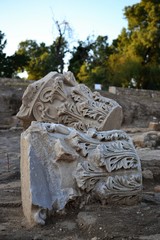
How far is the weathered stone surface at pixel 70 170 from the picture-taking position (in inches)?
107

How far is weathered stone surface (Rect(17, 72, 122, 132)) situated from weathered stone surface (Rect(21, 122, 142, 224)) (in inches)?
66.3

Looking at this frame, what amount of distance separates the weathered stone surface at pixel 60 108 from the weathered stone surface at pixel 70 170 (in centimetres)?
168

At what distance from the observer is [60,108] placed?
15.3 feet

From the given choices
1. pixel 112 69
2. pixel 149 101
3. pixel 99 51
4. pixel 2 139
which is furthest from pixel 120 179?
pixel 99 51

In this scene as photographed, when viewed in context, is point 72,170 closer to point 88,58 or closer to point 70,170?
point 70,170

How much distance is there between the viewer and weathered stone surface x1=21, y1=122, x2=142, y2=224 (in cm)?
271

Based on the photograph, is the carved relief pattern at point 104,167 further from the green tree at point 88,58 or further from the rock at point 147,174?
the green tree at point 88,58

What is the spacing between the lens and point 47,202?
2.65 metres

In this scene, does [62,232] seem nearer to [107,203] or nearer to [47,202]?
[47,202]

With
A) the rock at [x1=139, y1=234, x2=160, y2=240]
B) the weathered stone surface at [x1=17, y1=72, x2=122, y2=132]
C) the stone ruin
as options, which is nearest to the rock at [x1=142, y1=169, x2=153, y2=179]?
the weathered stone surface at [x1=17, y1=72, x2=122, y2=132]

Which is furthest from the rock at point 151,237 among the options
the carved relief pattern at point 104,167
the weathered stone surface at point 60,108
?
the weathered stone surface at point 60,108

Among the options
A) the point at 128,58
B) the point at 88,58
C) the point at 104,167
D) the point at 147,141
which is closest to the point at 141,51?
the point at 128,58

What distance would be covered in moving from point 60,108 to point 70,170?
1.92 m

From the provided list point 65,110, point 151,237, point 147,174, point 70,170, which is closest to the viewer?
point 151,237
